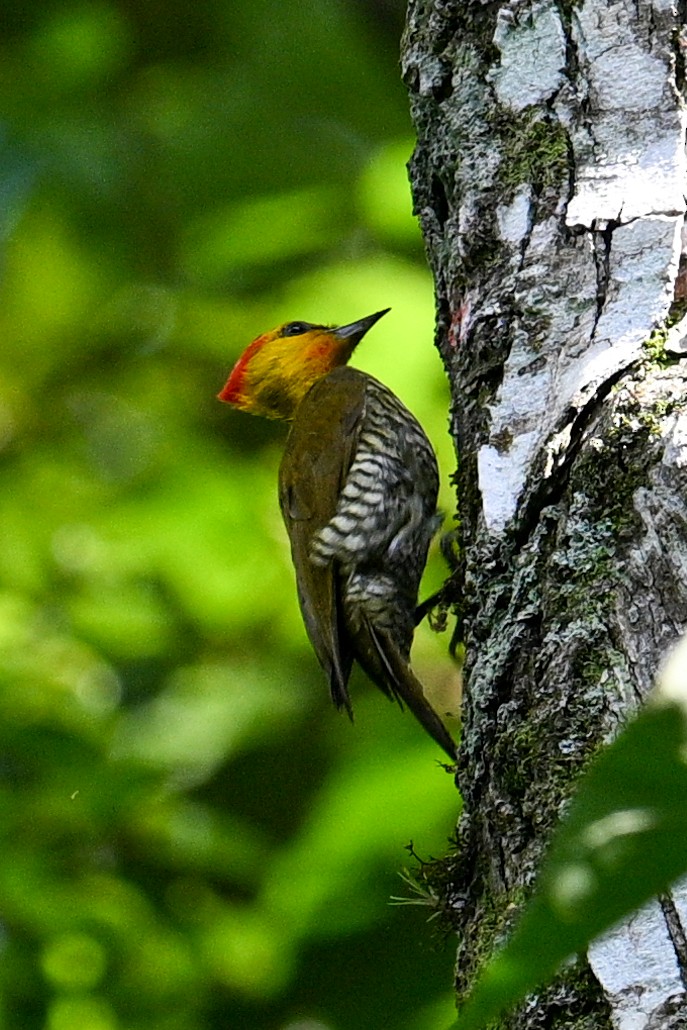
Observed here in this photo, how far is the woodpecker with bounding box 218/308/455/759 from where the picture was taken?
3547 millimetres

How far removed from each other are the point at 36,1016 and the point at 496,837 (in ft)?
7.73

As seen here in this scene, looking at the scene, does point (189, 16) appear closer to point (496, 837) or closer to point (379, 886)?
point (379, 886)

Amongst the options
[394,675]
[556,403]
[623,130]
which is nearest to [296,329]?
[394,675]

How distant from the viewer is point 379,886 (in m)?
3.46

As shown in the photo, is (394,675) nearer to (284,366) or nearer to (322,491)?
(322,491)

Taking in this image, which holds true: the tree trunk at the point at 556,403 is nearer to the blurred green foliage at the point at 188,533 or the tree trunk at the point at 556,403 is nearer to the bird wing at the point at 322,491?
the bird wing at the point at 322,491

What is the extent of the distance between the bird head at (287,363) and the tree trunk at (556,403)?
1993 mm

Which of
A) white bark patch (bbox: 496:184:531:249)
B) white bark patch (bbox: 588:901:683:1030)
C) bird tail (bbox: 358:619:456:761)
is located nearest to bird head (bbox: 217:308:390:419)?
bird tail (bbox: 358:619:456:761)

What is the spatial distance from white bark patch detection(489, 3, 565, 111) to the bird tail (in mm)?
1487

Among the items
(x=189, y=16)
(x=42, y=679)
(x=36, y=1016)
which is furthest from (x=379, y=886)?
(x=189, y=16)

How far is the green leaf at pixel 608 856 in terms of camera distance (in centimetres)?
53

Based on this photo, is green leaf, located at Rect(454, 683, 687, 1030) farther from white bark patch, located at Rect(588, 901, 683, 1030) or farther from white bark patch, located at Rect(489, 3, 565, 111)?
white bark patch, located at Rect(489, 3, 565, 111)

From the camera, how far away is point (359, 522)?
370 cm

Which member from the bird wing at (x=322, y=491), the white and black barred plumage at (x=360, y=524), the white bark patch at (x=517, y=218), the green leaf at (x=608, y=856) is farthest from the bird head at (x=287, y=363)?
the green leaf at (x=608, y=856)
